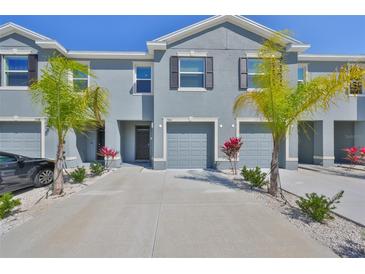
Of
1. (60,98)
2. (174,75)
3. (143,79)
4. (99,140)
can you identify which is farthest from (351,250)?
(99,140)

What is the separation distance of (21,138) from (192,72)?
9767 mm

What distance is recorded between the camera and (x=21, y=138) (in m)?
11.1

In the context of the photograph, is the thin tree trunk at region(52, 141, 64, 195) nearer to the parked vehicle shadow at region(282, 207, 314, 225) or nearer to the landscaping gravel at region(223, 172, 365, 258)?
the landscaping gravel at region(223, 172, 365, 258)

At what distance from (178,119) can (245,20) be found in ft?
20.4

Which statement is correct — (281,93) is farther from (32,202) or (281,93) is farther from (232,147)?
(32,202)

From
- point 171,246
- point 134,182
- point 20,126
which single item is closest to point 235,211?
point 171,246

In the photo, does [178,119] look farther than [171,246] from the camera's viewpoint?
Yes

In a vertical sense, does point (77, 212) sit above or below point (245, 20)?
below

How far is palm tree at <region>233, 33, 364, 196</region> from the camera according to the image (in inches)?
233

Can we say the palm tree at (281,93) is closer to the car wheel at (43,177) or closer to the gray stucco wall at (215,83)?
the gray stucco wall at (215,83)

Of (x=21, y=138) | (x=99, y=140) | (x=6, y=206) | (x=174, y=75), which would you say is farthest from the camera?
(x=99, y=140)

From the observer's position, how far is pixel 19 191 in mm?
7180

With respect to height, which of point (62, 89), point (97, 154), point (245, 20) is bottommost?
point (97, 154)

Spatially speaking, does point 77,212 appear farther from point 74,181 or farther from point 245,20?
point 245,20
